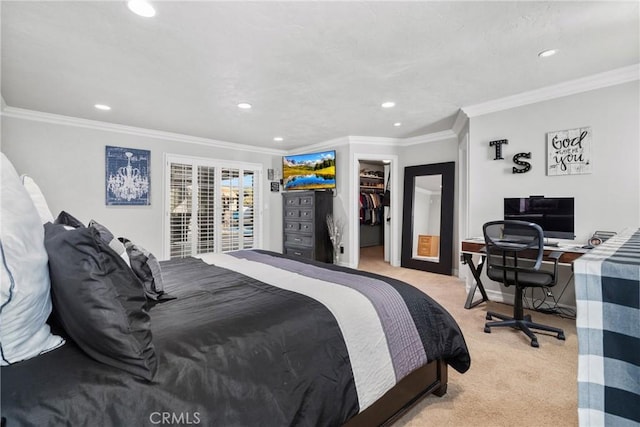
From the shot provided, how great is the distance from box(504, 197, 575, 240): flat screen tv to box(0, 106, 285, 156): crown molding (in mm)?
4599

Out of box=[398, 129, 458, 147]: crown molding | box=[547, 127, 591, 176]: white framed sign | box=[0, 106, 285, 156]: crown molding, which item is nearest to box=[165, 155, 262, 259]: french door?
box=[0, 106, 285, 156]: crown molding

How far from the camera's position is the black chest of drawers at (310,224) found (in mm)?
5281

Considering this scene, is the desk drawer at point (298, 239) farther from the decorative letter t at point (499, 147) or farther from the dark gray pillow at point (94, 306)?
the dark gray pillow at point (94, 306)

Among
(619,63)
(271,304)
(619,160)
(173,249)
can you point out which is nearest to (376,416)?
(271,304)

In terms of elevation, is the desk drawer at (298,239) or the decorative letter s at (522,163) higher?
the decorative letter s at (522,163)

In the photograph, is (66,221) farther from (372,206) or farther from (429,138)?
(372,206)

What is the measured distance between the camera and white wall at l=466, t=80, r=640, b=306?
2754mm

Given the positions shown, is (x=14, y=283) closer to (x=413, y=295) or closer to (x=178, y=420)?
(x=178, y=420)

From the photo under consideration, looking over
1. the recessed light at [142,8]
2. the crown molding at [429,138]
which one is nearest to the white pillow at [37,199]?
the recessed light at [142,8]

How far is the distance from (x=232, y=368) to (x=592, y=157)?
3.70 m

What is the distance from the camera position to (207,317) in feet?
4.00

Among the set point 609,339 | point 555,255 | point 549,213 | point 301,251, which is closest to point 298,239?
point 301,251

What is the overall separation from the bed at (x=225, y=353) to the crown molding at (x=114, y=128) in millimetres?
3786

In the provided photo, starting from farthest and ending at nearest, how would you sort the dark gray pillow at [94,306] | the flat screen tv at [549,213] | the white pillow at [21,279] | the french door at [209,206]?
1. the french door at [209,206]
2. the flat screen tv at [549,213]
3. the dark gray pillow at [94,306]
4. the white pillow at [21,279]
